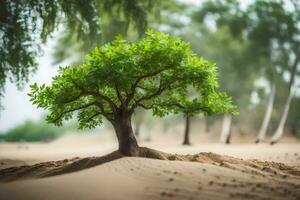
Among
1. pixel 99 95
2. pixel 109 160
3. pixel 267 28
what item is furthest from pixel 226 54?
pixel 109 160

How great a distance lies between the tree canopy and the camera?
9203mm

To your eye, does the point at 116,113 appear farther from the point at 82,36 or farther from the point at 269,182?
the point at 82,36

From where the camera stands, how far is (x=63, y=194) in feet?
21.9

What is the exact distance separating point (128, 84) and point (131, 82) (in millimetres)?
432

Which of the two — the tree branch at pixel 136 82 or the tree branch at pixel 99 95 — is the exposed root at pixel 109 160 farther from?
the tree branch at pixel 136 82

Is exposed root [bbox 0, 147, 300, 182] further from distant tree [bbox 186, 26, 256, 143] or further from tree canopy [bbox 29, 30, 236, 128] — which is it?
distant tree [bbox 186, 26, 256, 143]

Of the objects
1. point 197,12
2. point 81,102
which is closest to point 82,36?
point 81,102

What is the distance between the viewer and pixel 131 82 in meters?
9.94

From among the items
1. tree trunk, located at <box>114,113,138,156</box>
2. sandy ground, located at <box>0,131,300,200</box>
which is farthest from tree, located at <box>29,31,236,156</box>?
sandy ground, located at <box>0,131,300,200</box>

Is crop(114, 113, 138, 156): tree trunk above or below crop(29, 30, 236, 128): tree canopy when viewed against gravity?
below

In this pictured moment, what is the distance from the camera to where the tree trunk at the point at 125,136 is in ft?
33.7

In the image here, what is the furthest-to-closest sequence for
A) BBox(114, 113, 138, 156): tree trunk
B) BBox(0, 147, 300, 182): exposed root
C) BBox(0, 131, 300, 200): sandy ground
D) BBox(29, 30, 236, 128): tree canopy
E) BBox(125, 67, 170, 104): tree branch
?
BBox(114, 113, 138, 156): tree trunk < BBox(125, 67, 170, 104): tree branch < BBox(29, 30, 236, 128): tree canopy < BBox(0, 147, 300, 182): exposed root < BBox(0, 131, 300, 200): sandy ground

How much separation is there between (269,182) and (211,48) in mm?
23961

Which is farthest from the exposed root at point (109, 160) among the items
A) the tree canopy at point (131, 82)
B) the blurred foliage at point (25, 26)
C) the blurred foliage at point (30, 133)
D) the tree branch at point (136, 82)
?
the blurred foliage at point (30, 133)
